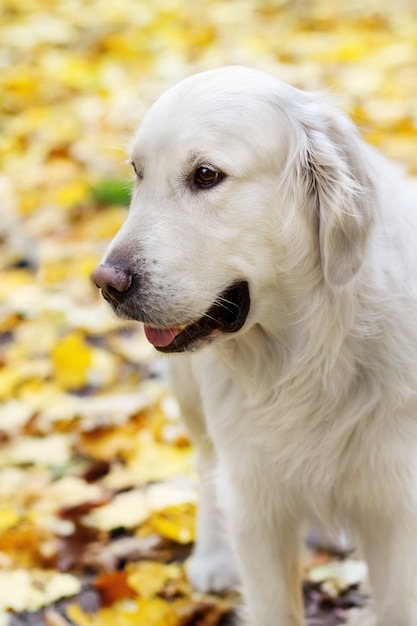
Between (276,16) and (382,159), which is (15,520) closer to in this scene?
(382,159)

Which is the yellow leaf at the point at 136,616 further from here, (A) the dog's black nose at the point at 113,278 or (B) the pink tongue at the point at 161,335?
(A) the dog's black nose at the point at 113,278

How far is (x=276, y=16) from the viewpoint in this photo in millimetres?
8219

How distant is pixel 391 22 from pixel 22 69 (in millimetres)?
A: 2955

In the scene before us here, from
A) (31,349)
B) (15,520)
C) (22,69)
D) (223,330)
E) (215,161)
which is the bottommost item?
(15,520)

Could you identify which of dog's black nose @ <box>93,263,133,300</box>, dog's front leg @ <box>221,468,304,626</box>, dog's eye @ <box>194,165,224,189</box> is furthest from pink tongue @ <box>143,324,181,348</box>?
dog's front leg @ <box>221,468,304,626</box>

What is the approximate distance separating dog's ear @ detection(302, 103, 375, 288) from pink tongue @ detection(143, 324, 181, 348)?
38 centimetres

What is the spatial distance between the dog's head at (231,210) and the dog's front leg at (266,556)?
0.53 metres

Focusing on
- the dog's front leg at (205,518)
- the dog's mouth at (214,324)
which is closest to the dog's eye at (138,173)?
the dog's mouth at (214,324)

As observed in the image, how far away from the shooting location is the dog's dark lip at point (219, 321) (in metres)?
2.20

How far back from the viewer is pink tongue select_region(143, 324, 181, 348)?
2.24 meters

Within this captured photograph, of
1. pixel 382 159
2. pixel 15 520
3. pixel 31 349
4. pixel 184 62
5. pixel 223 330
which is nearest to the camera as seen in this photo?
pixel 223 330


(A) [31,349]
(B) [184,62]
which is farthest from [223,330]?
(B) [184,62]

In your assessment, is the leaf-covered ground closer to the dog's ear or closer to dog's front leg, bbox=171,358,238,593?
dog's front leg, bbox=171,358,238,593

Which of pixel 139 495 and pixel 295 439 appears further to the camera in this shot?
pixel 139 495
